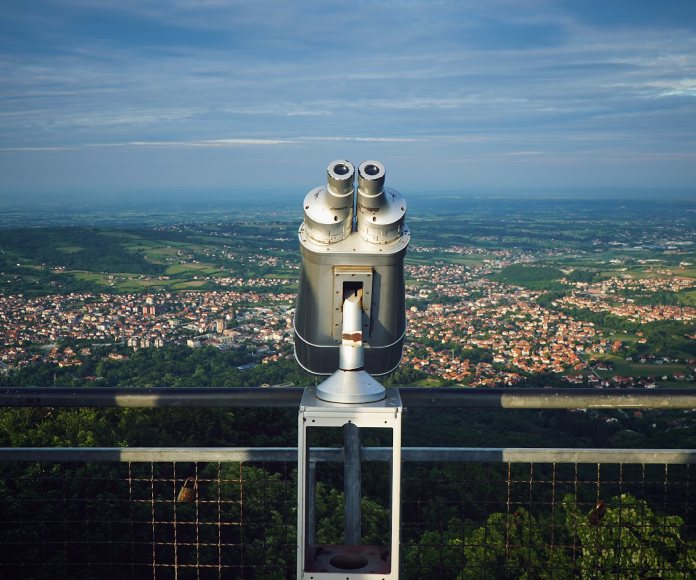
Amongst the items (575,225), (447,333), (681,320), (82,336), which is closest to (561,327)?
(681,320)

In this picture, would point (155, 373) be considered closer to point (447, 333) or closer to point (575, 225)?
point (447, 333)

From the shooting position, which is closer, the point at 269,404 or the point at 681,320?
the point at 269,404

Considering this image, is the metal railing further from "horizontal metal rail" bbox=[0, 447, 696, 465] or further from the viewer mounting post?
the viewer mounting post

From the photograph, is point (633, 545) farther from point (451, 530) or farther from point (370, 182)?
point (370, 182)

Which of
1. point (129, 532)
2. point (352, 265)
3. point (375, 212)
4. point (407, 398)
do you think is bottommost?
point (129, 532)

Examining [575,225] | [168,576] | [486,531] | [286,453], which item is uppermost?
[286,453]

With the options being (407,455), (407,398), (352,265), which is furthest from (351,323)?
(407,455)

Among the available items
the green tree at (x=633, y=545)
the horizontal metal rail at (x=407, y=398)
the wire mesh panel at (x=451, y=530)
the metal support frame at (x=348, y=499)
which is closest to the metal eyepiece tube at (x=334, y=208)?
the metal support frame at (x=348, y=499)
